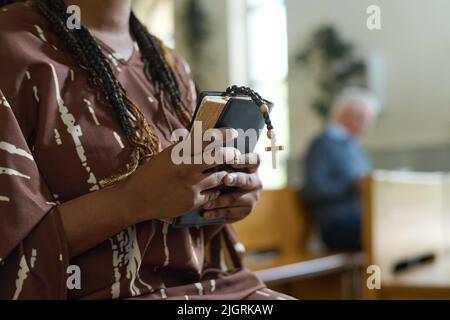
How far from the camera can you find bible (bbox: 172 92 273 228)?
2.56 feet

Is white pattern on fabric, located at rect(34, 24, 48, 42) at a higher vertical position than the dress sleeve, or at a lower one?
higher

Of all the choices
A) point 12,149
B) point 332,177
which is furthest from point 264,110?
point 332,177

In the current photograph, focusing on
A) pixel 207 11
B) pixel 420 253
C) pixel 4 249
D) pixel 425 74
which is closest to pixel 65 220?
pixel 4 249

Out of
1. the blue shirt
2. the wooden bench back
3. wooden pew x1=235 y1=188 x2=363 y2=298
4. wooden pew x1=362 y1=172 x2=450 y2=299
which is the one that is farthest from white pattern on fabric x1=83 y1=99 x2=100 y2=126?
the blue shirt

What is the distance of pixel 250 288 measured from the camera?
985 mm

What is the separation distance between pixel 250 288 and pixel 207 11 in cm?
437

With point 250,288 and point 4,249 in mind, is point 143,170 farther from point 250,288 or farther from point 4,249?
point 250,288

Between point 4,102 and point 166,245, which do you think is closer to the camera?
point 4,102

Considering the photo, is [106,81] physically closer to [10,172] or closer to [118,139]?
[118,139]

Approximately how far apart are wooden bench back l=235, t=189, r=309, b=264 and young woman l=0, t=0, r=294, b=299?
1885 millimetres

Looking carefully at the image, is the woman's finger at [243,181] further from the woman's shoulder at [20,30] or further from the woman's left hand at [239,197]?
the woman's shoulder at [20,30]

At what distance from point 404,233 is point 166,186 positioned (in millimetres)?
2407

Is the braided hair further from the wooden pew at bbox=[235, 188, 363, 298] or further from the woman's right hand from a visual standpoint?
the wooden pew at bbox=[235, 188, 363, 298]

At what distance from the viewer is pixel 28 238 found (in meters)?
0.76
